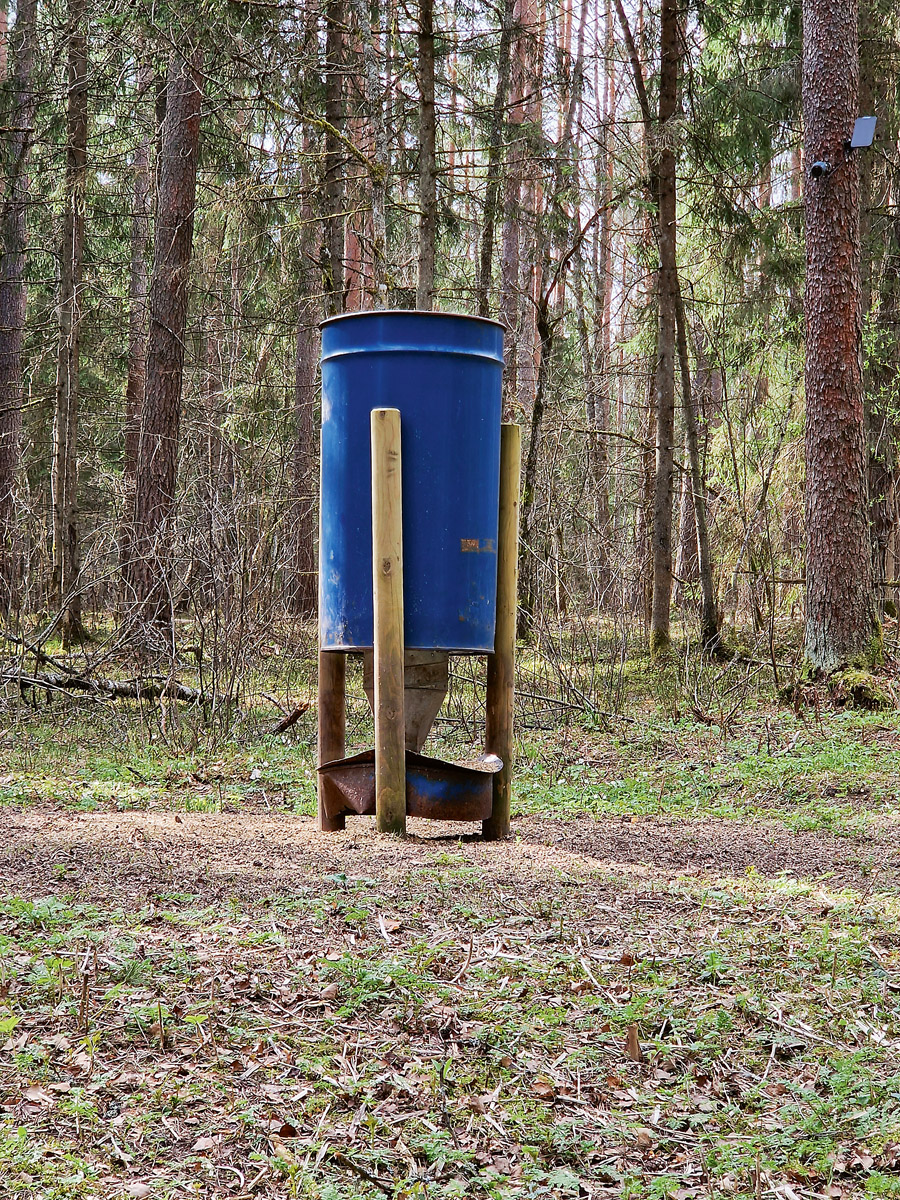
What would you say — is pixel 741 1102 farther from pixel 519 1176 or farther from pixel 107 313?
pixel 107 313

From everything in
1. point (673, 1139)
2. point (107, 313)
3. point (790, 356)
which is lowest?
point (673, 1139)

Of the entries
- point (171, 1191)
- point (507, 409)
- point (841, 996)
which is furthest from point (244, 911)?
point (507, 409)

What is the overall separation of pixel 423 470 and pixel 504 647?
865 mm

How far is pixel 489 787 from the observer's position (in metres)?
4.93

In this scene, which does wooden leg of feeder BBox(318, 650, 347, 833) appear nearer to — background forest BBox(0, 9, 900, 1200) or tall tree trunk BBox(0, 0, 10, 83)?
background forest BBox(0, 9, 900, 1200)

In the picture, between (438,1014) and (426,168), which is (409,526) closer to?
(438,1014)

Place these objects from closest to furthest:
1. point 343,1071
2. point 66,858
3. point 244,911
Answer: point 343,1071 < point 244,911 < point 66,858

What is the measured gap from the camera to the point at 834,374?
9664 mm

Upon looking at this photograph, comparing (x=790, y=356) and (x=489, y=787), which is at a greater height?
(x=790, y=356)

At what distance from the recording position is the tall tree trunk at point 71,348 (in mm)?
11367

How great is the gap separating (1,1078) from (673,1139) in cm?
142

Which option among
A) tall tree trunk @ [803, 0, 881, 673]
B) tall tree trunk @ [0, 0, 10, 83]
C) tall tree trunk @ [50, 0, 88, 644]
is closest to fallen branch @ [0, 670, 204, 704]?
tall tree trunk @ [50, 0, 88, 644]

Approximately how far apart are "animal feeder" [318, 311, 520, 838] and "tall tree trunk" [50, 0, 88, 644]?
6.85 metres

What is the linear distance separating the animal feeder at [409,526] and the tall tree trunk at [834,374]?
5.45 m
